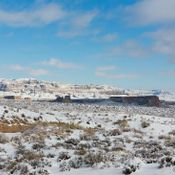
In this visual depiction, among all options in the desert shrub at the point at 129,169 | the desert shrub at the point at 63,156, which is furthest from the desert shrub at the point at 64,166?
the desert shrub at the point at 129,169

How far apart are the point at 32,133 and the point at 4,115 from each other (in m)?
14.0

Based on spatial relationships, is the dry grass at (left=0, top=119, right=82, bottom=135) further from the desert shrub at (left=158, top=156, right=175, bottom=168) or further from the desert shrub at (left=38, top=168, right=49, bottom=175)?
the desert shrub at (left=158, top=156, right=175, bottom=168)

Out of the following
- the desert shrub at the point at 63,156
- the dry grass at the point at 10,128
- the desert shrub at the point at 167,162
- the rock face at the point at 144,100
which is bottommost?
the dry grass at the point at 10,128

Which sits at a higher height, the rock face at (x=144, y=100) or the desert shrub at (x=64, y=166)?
the rock face at (x=144, y=100)

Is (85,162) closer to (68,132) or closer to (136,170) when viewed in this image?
(136,170)

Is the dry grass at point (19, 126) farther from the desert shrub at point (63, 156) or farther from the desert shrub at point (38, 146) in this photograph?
the desert shrub at point (63, 156)

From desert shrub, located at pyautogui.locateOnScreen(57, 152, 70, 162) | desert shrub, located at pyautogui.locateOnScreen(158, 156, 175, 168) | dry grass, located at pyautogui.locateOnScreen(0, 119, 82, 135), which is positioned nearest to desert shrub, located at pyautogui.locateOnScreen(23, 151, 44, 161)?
desert shrub, located at pyautogui.locateOnScreen(57, 152, 70, 162)

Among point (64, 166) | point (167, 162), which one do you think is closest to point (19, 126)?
point (64, 166)

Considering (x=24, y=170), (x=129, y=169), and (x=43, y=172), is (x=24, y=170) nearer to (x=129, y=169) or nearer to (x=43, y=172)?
(x=43, y=172)

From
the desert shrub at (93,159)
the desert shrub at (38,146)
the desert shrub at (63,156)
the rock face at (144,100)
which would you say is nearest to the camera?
the desert shrub at (93,159)

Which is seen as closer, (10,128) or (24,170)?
(24,170)

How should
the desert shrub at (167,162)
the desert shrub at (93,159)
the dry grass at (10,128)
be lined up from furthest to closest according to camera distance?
the dry grass at (10,128), the desert shrub at (93,159), the desert shrub at (167,162)

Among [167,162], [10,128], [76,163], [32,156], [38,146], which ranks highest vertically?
[167,162]

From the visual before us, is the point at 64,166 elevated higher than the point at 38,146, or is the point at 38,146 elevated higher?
the point at 64,166
